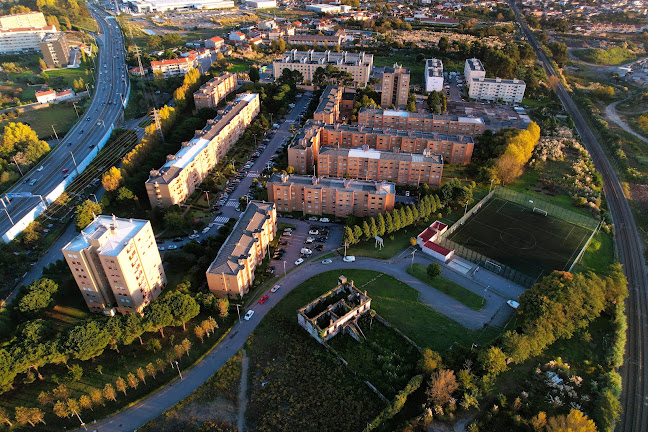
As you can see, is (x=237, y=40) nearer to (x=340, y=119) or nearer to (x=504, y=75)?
(x=340, y=119)

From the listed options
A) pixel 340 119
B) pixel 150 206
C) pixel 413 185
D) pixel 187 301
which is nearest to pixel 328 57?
pixel 340 119

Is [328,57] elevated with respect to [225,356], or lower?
elevated

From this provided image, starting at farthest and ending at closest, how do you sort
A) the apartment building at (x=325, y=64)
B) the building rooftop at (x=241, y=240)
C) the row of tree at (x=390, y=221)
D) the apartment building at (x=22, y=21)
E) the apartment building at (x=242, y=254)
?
the apartment building at (x=22, y=21), the apartment building at (x=325, y=64), the row of tree at (x=390, y=221), the building rooftop at (x=241, y=240), the apartment building at (x=242, y=254)

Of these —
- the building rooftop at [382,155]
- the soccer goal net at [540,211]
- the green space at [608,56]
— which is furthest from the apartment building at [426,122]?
the green space at [608,56]

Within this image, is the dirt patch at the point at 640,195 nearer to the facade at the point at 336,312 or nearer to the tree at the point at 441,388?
the tree at the point at 441,388

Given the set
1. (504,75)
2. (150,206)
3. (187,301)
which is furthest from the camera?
(504,75)
